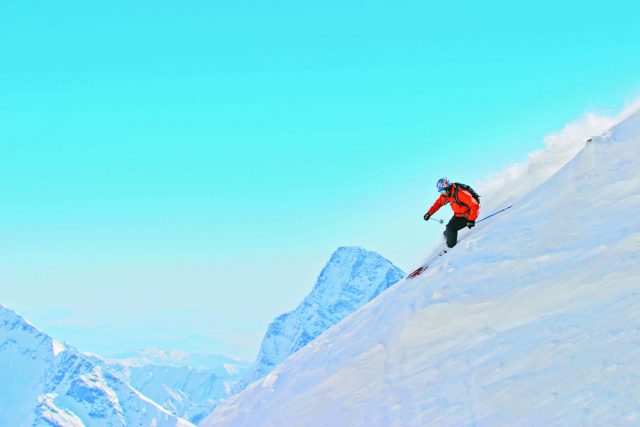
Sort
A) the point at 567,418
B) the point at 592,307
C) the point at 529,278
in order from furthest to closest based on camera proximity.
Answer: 1. the point at 529,278
2. the point at 592,307
3. the point at 567,418

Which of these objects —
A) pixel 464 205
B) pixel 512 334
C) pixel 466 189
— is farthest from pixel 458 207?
pixel 512 334

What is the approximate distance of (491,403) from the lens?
28.3 feet

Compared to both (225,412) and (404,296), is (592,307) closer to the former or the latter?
(404,296)

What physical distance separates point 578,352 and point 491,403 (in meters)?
1.31

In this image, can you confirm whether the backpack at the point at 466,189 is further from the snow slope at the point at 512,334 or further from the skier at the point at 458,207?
the snow slope at the point at 512,334

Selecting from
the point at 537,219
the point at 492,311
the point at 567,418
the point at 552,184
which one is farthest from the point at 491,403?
the point at 552,184

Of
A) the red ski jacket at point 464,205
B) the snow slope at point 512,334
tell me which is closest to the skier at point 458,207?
the red ski jacket at point 464,205

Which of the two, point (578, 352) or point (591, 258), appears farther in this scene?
point (591, 258)

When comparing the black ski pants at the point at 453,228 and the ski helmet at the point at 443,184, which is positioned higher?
the ski helmet at the point at 443,184

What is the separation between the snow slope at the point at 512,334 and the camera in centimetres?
821

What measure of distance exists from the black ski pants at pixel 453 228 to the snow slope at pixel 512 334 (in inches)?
64.7

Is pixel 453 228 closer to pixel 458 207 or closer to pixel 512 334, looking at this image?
pixel 458 207

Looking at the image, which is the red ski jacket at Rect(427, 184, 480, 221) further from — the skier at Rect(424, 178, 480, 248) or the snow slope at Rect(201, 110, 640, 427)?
the snow slope at Rect(201, 110, 640, 427)

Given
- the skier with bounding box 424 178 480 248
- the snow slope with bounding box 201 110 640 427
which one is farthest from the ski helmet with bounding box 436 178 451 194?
the snow slope with bounding box 201 110 640 427
